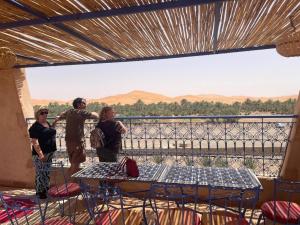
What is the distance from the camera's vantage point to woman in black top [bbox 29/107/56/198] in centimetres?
468

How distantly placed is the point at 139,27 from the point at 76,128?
2193 mm

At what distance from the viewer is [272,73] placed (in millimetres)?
129750

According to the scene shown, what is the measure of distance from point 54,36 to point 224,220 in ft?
10.4

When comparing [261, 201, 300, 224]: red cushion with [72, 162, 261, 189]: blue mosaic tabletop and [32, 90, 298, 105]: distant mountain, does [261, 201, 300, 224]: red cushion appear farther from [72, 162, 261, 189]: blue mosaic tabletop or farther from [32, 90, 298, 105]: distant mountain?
[32, 90, 298, 105]: distant mountain

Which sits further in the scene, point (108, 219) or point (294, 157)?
point (294, 157)

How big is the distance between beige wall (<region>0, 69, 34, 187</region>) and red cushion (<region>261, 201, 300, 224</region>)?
4707 mm

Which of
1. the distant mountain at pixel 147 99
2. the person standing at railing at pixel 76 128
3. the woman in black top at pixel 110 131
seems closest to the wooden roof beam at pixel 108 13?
the woman in black top at pixel 110 131

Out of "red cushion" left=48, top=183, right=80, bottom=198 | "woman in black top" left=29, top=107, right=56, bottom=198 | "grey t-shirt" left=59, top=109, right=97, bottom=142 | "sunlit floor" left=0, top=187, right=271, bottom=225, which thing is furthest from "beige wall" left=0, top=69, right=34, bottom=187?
"red cushion" left=48, top=183, right=80, bottom=198

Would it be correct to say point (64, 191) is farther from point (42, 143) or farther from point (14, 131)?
point (14, 131)

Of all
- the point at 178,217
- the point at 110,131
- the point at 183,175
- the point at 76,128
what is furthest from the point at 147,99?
the point at 178,217

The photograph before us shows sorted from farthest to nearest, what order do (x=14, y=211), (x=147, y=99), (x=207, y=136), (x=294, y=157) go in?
(x=147, y=99) → (x=207, y=136) → (x=294, y=157) → (x=14, y=211)

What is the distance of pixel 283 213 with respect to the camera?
2988 mm

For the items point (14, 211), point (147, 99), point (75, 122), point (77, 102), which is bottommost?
point (14, 211)

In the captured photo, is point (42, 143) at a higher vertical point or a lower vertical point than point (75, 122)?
lower
